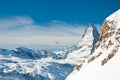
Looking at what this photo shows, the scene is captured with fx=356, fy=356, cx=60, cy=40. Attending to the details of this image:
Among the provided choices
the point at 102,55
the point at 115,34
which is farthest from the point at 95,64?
the point at 115,34

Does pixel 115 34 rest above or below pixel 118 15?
below

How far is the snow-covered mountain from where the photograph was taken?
8944cm

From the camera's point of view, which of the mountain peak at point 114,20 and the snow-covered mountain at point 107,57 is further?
the mountain peak at point 114,20

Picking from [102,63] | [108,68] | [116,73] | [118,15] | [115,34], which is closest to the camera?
[116,73]

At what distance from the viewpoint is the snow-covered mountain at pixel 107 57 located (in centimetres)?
Result: 8944

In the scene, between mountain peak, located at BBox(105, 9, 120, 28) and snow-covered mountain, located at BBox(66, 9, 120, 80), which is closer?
snow-covered mountain, located at BBox(66, 9, 120, 80)

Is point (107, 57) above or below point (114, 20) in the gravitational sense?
below

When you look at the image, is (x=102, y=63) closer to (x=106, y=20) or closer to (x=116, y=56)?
(x=116, y=56)

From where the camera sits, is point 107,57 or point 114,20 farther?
point 114,20

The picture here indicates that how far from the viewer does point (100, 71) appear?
9469 centimetres

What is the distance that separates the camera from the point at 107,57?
317 feet

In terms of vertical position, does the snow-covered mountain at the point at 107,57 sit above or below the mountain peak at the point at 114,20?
below

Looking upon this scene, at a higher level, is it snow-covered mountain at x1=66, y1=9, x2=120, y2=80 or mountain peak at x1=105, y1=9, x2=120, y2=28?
mountain peak at x1=105, y1=9, x2=120, y2=28

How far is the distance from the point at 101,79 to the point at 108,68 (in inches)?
172
